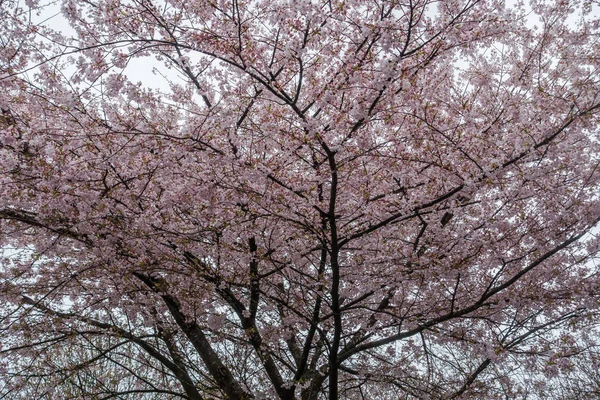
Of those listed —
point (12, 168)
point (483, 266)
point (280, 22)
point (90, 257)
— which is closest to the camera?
point (280, 22)

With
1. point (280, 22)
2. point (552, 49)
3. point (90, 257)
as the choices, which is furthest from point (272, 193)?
point (552, 49)

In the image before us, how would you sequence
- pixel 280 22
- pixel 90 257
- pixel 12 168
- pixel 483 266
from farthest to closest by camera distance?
1. pixel 90 257
2. pixel 483 266
3. pixel 12 168
4. pixel 280 22

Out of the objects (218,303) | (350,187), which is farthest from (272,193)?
(218,303)

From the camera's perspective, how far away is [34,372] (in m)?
6.61

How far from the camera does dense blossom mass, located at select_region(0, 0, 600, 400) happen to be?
13.7 ft

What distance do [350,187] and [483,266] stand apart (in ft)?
6.23

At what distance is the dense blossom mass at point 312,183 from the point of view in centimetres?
418

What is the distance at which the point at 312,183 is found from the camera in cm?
508

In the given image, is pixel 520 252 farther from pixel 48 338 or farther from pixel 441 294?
pixel 48 338

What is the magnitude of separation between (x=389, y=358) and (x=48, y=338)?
452 cm

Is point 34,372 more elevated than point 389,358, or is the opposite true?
point 34,372

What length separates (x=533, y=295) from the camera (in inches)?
201

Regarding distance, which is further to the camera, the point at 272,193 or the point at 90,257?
the point at 90,257

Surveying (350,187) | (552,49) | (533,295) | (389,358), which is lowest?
(533,295)
